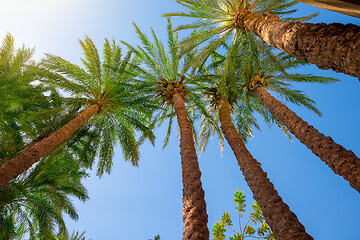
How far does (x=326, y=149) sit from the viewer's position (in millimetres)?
5637

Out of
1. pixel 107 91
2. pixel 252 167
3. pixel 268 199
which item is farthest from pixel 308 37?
pixel 107 91

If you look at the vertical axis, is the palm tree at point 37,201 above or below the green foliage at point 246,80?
below

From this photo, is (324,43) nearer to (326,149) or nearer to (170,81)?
(326,149)

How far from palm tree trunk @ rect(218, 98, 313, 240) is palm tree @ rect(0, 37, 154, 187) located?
15.0ft

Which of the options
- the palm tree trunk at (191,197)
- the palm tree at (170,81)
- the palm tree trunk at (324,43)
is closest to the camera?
the palm tree trunk at (324,43)

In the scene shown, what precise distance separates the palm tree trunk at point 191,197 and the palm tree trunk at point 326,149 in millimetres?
2951

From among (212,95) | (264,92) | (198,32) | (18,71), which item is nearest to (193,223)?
(264,92)

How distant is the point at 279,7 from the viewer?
989cm

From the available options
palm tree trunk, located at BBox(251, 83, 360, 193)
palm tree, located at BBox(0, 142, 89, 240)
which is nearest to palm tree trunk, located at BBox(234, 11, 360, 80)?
palm tree trunk, located at BBox(251, 83, 360, 193)

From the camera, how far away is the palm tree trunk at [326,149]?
4.80 m

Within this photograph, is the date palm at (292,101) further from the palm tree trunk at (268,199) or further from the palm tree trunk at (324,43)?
the palm tree trunk at (324,43)

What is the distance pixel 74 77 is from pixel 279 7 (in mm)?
9228

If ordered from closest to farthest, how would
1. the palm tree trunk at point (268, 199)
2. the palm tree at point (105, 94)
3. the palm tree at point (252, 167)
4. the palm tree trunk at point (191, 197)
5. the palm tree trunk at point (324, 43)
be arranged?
the palm tree trunk at point (324, 43), the palm tree trunk at point (191, 197), the palm tree trunk at point (268, 199), the palm tree at point (252, 167), the palm tree at point (105, 94)

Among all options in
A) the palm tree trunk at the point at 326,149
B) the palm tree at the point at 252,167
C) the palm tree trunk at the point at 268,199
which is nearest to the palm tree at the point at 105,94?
the palm tree at the point at 252,167
